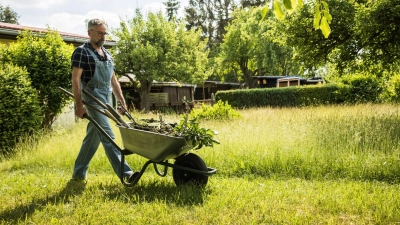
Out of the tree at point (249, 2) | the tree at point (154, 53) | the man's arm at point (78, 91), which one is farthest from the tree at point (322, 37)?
the tree at point (249, 2)

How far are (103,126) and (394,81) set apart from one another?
1516 cm

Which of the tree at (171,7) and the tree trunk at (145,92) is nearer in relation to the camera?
the tree trunk at (145,92)

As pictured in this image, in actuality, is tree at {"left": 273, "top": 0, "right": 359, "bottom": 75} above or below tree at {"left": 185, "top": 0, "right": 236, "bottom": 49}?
below

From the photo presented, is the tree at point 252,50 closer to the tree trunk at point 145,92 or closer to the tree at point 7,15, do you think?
the tree trunk at point 145,92

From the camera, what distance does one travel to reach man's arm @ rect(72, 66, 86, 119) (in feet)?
12.5

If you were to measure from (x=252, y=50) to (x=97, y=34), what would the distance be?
109ft

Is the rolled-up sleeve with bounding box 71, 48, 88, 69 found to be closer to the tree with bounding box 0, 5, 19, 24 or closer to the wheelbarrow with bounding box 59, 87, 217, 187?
the wheelbarrow with bounding box 59, 87, 217, 187

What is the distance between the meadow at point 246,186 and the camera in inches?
119

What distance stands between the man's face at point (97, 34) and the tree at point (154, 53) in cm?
1806

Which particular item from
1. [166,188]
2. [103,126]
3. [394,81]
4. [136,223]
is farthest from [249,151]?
[394,81]

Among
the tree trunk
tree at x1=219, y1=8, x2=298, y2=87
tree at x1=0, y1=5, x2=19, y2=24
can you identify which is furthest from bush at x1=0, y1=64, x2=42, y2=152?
tree at x1=0, y1=5, x2=19, y2=24

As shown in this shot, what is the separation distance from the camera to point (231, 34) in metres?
36.9

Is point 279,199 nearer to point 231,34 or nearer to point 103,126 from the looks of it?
point 103,126

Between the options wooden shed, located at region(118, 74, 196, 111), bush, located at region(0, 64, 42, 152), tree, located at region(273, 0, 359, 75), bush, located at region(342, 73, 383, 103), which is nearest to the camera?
bush, located at region(0, 64, 42, 152)
